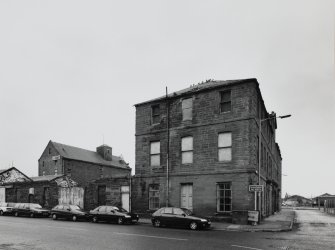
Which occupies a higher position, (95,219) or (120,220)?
(120,220)

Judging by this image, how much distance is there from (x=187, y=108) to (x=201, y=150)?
Answer: 354 centimetres

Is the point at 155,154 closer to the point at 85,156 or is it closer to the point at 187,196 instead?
the point at 187,196

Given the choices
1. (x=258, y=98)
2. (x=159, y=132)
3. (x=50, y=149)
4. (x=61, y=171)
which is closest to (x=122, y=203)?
(x=159, y=132)

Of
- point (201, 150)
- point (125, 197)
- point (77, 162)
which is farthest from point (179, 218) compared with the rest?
point (77, 162)

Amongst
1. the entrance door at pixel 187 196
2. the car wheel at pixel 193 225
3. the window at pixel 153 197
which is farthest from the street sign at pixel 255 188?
the window at pixel 153 197

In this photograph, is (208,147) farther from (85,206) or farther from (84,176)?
(84,176)

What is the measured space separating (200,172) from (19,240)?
14037 mm

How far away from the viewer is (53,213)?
1089 inches

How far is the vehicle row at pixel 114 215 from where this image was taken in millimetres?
19766

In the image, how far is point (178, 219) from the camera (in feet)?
66.1

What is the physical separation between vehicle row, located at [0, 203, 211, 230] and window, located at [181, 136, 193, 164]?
549cm

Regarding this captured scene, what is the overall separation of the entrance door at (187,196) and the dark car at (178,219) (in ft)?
14.9

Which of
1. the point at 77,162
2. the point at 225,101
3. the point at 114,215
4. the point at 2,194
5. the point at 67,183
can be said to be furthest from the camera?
the point at 77,162

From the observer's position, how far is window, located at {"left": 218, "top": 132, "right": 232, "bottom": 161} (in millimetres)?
24062
